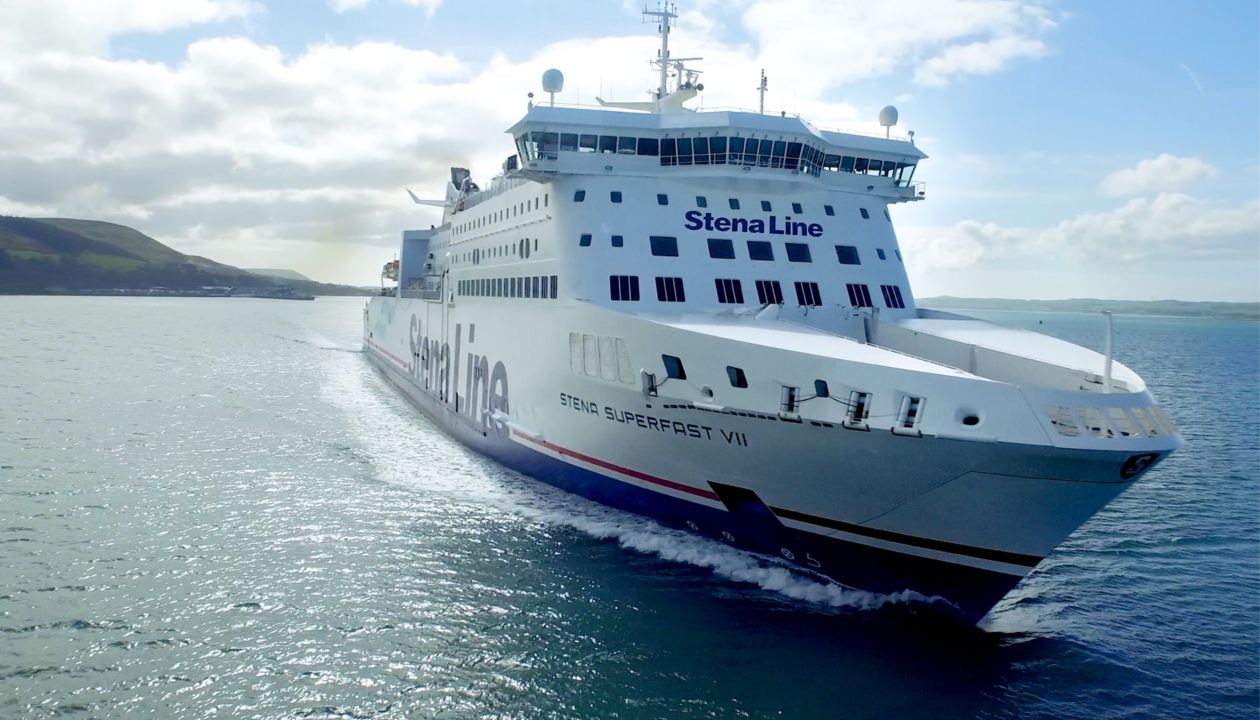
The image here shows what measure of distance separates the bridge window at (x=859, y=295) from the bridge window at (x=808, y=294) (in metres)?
0.91

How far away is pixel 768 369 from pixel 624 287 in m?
5.44

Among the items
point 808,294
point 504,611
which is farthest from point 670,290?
point 504,611

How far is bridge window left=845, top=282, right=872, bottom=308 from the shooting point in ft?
60.2

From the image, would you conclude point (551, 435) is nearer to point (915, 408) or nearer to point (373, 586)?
point (373, 586)

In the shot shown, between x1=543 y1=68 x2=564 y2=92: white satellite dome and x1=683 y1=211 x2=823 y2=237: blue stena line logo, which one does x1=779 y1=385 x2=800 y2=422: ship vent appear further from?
x1=543 y1=68 x2=564 y2=92: white satellite dome

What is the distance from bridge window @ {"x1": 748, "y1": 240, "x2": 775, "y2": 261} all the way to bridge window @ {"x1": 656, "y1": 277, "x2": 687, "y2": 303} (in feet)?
6.44

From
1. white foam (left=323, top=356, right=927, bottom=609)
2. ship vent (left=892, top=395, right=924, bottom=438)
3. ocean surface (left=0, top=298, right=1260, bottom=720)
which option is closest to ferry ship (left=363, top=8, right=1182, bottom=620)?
ship vent (left=892, top=395, right=924, bottom=438)

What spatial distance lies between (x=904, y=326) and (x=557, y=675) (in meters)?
10.3

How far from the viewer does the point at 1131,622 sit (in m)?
13.4

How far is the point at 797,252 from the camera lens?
60.4 ft

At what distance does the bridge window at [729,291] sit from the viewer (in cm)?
1734

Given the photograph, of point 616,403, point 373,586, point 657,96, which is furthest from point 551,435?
point 657,96

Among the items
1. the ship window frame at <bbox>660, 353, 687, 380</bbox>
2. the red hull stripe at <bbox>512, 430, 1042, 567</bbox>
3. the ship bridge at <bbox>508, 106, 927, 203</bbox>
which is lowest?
the red hull stripe at <bbox>512, 430, 1042, 567</bbox>

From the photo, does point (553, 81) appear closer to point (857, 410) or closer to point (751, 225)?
point (751, 225)
